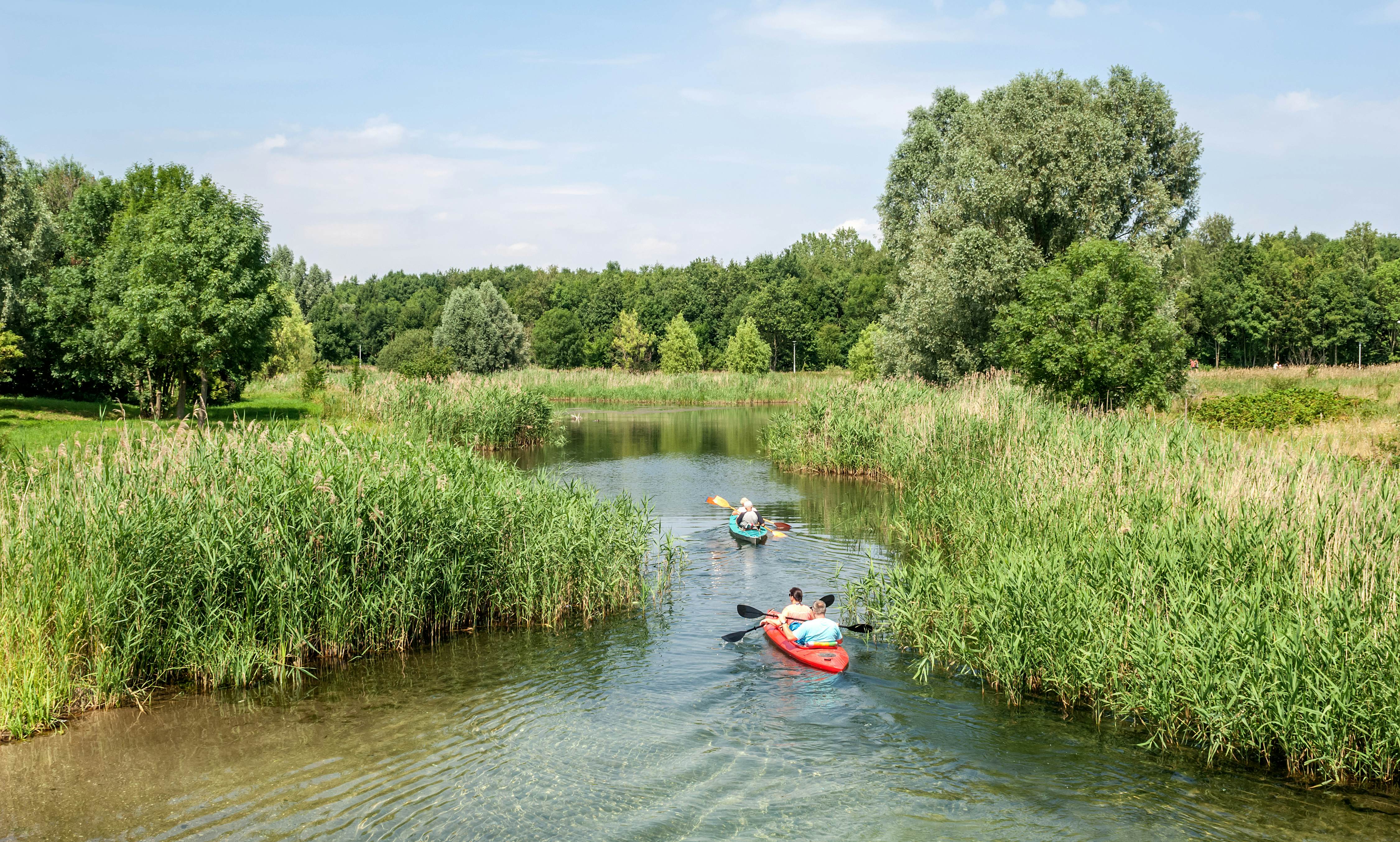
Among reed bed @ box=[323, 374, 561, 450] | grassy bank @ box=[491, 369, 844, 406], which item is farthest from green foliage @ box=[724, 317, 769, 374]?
reed bed @ box=[323, 374, 561, 450]

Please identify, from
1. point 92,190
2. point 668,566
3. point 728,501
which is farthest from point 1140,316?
point 92,190

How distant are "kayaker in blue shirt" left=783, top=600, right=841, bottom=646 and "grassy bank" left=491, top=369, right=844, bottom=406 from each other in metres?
46.1

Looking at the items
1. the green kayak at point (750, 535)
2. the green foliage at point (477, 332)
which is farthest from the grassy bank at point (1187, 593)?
the green foliage at point (477, 332)

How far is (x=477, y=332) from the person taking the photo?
67188 mm

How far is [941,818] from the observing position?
7371 millimetres

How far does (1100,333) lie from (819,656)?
51.2 ft

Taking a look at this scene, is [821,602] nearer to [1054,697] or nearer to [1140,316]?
[1054,697]

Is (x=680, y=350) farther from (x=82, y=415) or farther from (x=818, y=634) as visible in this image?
(x=818, y=634)

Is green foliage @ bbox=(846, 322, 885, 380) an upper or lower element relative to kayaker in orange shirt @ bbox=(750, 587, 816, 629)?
upper

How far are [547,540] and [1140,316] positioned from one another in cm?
1755

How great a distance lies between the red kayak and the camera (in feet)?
35.0

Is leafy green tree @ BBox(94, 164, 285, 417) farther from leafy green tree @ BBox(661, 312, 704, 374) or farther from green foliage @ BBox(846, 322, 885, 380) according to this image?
leafy green tree @ BBox(661, 312, 704, 374)

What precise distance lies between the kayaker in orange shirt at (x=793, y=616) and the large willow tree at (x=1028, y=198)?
73.0 feet

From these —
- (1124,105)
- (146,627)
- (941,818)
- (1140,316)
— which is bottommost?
(941,818)
